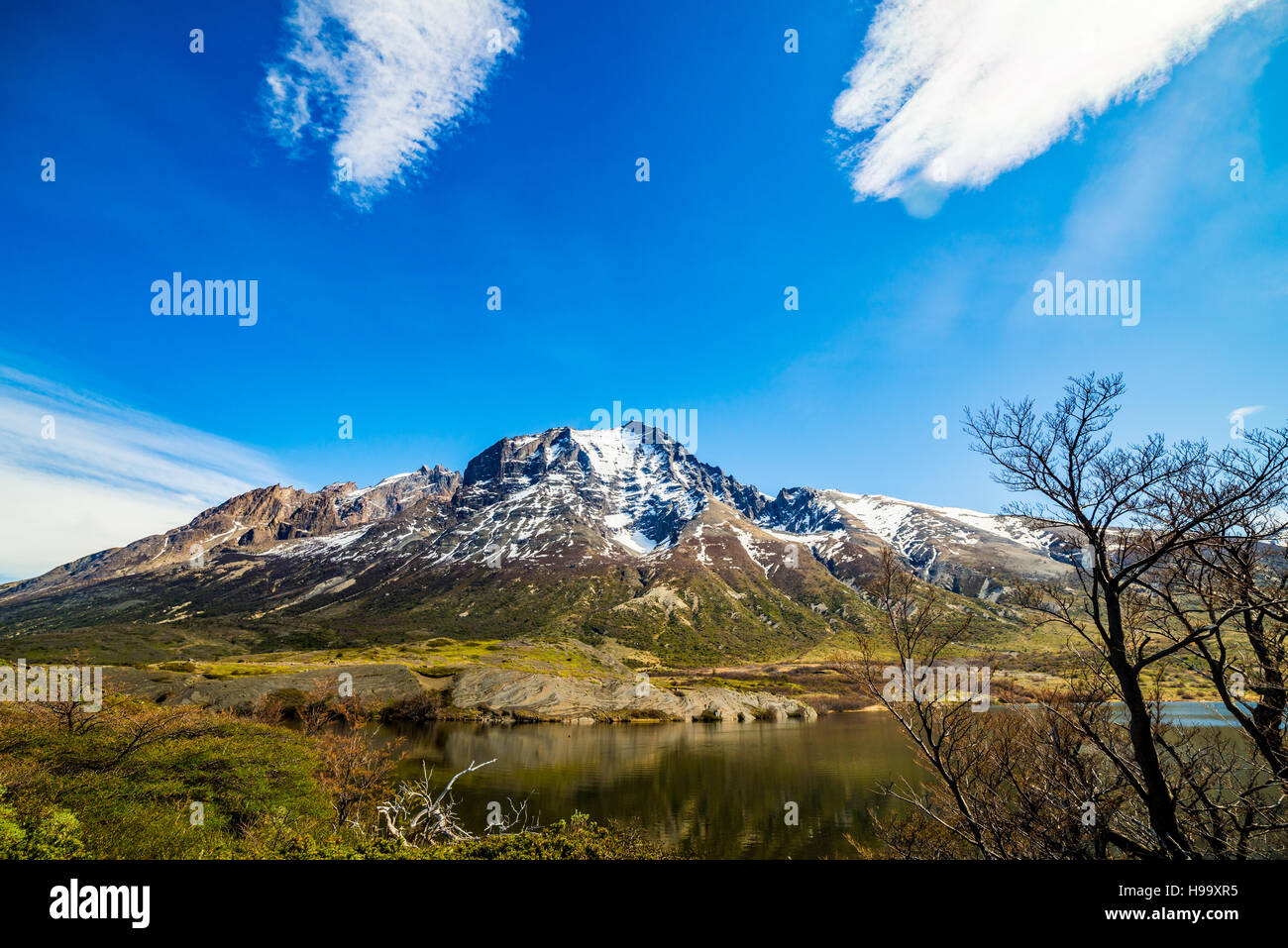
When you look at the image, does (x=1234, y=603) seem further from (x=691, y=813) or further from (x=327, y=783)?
(x=691, y=813)

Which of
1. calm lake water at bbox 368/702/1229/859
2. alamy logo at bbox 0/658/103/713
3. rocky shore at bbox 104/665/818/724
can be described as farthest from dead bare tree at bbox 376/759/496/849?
rocky shore at bbox 104/665/818/724

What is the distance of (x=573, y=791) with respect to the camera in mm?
47969

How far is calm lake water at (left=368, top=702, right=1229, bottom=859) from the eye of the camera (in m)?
38.7

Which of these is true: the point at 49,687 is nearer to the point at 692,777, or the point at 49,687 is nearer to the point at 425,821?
the point at 425,821

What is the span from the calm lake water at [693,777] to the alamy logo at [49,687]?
73.8ft

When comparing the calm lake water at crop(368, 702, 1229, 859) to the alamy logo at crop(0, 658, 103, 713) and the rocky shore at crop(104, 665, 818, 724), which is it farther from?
the alamy logo at crop(0, 658, 103, 713)

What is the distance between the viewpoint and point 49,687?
33844 millimetres

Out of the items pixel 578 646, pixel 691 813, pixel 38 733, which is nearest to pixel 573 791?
pixel 691 813
